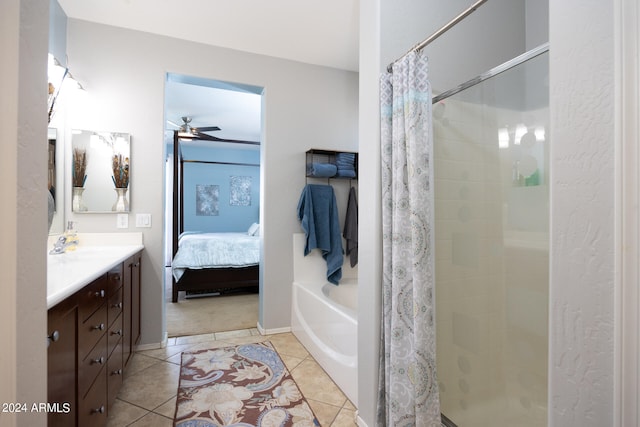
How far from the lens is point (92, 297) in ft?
4.11

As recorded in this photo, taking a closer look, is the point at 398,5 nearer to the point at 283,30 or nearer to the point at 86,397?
the point at 283,30

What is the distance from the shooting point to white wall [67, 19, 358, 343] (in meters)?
2.42

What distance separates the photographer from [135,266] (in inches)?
88.4

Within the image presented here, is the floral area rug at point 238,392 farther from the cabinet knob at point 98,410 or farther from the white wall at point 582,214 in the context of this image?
the white wall at point 582,214

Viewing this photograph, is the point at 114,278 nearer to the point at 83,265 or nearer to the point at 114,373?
the point at 83,265

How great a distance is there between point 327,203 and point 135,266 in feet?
5.48

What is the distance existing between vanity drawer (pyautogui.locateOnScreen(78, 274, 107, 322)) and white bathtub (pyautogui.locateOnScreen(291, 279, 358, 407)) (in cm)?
131

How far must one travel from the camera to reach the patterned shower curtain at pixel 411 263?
1.26m

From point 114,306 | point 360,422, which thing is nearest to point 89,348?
point 114,306

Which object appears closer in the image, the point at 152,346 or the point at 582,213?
the point at 582,213

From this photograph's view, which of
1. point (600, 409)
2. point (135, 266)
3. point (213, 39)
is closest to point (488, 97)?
point (600, 409)

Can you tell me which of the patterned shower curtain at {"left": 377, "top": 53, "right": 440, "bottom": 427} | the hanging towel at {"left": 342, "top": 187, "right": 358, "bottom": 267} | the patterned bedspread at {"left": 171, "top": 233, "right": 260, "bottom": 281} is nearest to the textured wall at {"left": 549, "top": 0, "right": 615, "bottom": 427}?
the patterned shower curtain at {"left": 377, "top": 53, "right": 440, "bottom": 427}

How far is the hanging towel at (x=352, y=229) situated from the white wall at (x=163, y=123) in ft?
1.69

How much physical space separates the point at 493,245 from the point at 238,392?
1.79m
